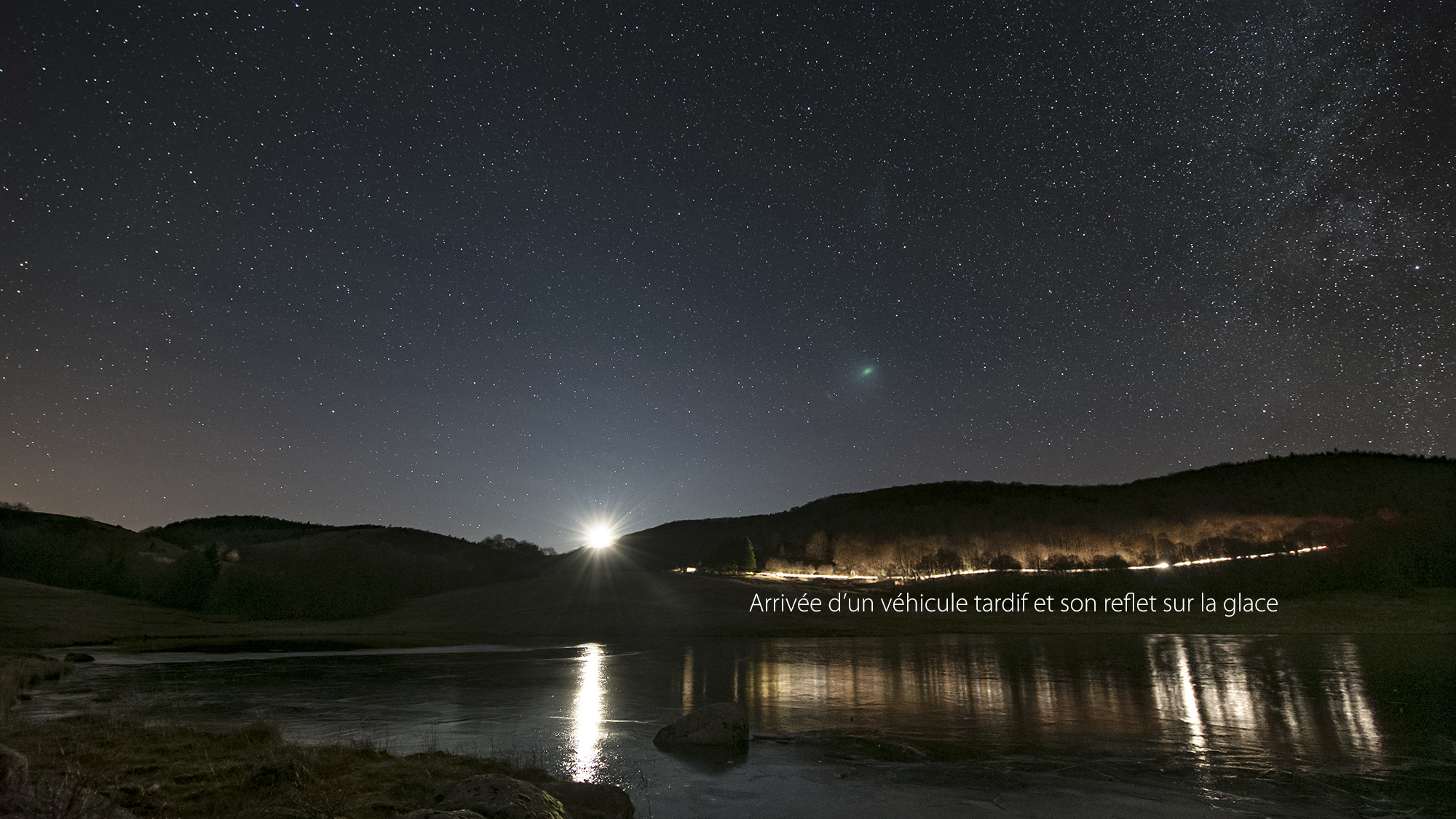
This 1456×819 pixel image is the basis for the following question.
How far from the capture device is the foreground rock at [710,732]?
542 inches

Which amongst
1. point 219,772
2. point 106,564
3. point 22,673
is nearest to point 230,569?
point 106,564

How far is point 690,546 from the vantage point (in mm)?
194750

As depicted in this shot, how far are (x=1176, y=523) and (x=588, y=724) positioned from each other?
12843 centimetres

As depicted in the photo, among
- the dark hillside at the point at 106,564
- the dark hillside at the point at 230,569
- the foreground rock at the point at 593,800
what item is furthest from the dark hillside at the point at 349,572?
the foreground rock at the point at 593,800

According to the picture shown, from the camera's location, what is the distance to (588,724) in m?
16.7

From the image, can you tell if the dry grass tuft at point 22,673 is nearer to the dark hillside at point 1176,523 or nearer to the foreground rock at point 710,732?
the foreground rock at point 710,732

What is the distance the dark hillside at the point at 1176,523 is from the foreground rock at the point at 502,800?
88203mm

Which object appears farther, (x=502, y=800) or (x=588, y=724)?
(x=588, y=724)

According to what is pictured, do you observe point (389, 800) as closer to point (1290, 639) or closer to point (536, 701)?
point (536, 701)

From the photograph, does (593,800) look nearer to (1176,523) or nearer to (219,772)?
(219,772)

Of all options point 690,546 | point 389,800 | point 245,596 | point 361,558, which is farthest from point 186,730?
point 690,546

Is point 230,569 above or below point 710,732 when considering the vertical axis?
above

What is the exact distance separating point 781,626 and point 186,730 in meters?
44.8

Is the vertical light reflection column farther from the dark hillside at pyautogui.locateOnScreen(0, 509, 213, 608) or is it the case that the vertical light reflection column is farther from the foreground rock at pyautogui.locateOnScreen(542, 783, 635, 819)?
the dark hillside at pyautogui.locateOnScreen(0, 509, 213, 608)
